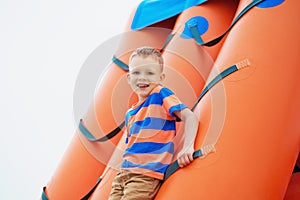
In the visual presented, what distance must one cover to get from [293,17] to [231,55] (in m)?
0.20

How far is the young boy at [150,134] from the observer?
34.0 inches

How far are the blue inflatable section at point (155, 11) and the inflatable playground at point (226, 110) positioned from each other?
108mm

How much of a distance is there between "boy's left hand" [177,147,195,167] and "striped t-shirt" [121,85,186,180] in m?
0.03

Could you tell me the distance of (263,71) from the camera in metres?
0.95

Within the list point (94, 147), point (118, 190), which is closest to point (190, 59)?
point (94, 147)

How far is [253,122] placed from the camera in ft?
2.89

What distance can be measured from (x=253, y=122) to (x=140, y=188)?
28 cm

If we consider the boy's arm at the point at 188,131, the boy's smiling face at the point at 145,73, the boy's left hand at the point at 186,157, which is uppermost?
the boy's smiling face at the point at 145,73

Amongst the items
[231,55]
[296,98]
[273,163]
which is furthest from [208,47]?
[273,163]

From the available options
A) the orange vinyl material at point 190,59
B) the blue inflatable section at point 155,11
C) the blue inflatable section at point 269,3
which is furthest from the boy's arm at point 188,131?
the blue inflatable section at point 155,11

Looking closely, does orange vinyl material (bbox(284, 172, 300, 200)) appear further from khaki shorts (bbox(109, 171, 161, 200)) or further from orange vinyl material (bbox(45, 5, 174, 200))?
orange vinyl material (bbox(45, 5, 174, 200))

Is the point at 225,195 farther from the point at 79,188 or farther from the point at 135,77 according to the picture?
the point at 79,188

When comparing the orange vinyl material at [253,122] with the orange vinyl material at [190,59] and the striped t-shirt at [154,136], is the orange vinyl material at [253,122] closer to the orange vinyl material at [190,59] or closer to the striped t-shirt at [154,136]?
the striped t-shirt at [154,136]

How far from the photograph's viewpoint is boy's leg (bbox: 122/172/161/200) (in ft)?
2.80
